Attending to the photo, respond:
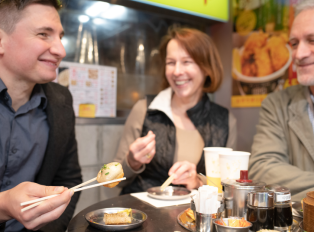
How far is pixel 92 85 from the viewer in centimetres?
238

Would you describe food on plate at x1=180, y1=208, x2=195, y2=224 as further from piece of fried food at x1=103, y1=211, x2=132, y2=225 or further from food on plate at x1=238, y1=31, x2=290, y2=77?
food on plate at x1=238, y1=31, x2=290, y2=77

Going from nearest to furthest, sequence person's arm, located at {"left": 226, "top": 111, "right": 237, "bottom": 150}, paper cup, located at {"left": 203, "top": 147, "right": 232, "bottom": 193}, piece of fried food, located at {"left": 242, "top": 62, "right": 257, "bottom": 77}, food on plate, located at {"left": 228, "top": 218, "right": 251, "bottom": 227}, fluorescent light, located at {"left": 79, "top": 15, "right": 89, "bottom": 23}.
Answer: food on plate, located at {"left": 228, "top": 218, "right": 251, "bottom": 227}
paper cup, located at {"left": 203, "top": 147, "right": 232, "bottom": 193}
person's arm, located at {"left": 226, "top": 111, "right": 237, "bottom": 150}
fluorescent light, located at {"left": 79, "top": 15, "right": 89, "bottom": 23}
piece of fried food, located at {"left": 242, "top": 62, "right": 257, "bottom": 77}

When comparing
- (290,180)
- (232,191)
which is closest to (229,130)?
(290,180)

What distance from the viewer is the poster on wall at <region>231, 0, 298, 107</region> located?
2277mm

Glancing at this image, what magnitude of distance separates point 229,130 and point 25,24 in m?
1.60

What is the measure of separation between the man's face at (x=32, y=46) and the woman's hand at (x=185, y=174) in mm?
873

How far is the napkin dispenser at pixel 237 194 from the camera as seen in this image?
0.95 metres

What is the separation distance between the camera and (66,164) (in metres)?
1.74

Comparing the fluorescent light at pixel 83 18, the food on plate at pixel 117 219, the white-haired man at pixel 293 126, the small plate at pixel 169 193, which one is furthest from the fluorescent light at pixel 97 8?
the food on plate at pixel 117 219

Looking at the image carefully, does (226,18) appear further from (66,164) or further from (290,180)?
(66,164)

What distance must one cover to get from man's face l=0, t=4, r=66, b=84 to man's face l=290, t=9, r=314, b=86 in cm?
142

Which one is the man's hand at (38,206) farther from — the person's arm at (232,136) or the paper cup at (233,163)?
the person's arm at (232,136)

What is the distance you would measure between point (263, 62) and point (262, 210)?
189 cm

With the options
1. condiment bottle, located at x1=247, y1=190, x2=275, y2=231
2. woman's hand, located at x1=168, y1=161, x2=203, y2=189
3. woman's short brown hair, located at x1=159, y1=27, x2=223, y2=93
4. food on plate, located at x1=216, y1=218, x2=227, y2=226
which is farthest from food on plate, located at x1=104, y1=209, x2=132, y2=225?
woman's short brown hair, located at x1=159, y1=27, x2=223, y2=93
